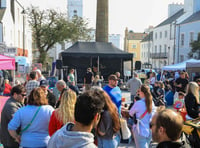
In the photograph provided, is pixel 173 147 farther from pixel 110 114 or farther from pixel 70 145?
pixel 110 114

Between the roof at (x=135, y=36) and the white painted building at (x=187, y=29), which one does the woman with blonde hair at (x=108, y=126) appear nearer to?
the white painted building at (x=187, y=29)

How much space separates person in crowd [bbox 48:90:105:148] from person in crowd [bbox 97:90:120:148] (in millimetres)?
1659

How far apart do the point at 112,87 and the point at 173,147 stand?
432 centimetres

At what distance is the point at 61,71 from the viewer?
61.0 ft

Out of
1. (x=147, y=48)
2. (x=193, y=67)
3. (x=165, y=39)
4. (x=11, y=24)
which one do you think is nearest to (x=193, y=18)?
(x=165, y=39)

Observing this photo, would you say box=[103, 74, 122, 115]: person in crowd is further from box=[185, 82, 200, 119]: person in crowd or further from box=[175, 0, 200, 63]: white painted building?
box=[175, 0, 200, 63]: white painted building

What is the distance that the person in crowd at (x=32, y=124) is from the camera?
13.1ft

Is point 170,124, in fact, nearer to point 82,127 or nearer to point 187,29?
point 82,127

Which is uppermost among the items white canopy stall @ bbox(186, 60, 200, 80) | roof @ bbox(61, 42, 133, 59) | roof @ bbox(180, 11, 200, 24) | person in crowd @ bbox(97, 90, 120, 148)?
roof @ bbox(180, 11, 200, 24)

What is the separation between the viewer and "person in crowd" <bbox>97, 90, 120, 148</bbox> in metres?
4.09

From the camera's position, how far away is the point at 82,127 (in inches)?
88.4

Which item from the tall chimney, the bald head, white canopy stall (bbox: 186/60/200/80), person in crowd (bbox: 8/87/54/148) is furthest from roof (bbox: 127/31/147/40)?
the bald head

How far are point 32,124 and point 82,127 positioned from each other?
1.95 meters

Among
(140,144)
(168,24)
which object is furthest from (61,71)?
(168,24)
